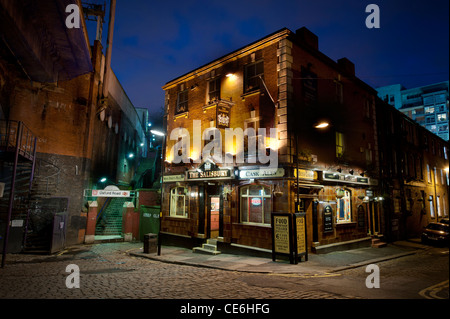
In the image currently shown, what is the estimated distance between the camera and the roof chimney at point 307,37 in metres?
15.3

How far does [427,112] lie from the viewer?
6944 cm

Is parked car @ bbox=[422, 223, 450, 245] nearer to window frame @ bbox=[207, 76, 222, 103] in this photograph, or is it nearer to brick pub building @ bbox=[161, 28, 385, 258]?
brick pub building @ bbox=[161, 28, 385, 258]

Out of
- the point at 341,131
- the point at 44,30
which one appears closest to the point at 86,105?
the point at 44,30

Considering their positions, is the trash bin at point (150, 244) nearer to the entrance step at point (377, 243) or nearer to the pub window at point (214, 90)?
the pub window at point (214, 90)

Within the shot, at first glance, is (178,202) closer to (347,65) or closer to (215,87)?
(215,87)

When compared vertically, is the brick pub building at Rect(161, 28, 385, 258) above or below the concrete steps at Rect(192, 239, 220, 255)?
above

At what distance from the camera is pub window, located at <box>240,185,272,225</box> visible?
1366 cm

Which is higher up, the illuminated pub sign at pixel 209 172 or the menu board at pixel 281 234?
the illuminated pub sign at pixel 209 172

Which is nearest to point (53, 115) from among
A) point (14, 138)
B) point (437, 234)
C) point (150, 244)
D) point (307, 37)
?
point (14, 138)

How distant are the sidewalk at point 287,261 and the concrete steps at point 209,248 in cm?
36

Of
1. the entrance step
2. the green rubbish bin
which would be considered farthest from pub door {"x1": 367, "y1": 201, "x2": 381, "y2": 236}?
the green rubbish bin

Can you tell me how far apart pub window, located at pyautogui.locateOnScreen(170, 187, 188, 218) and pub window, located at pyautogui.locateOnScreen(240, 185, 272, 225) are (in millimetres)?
4727

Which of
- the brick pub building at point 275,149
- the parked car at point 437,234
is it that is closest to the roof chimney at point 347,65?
the brick pub building at point 275,149

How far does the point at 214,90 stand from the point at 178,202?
782 centimetres
